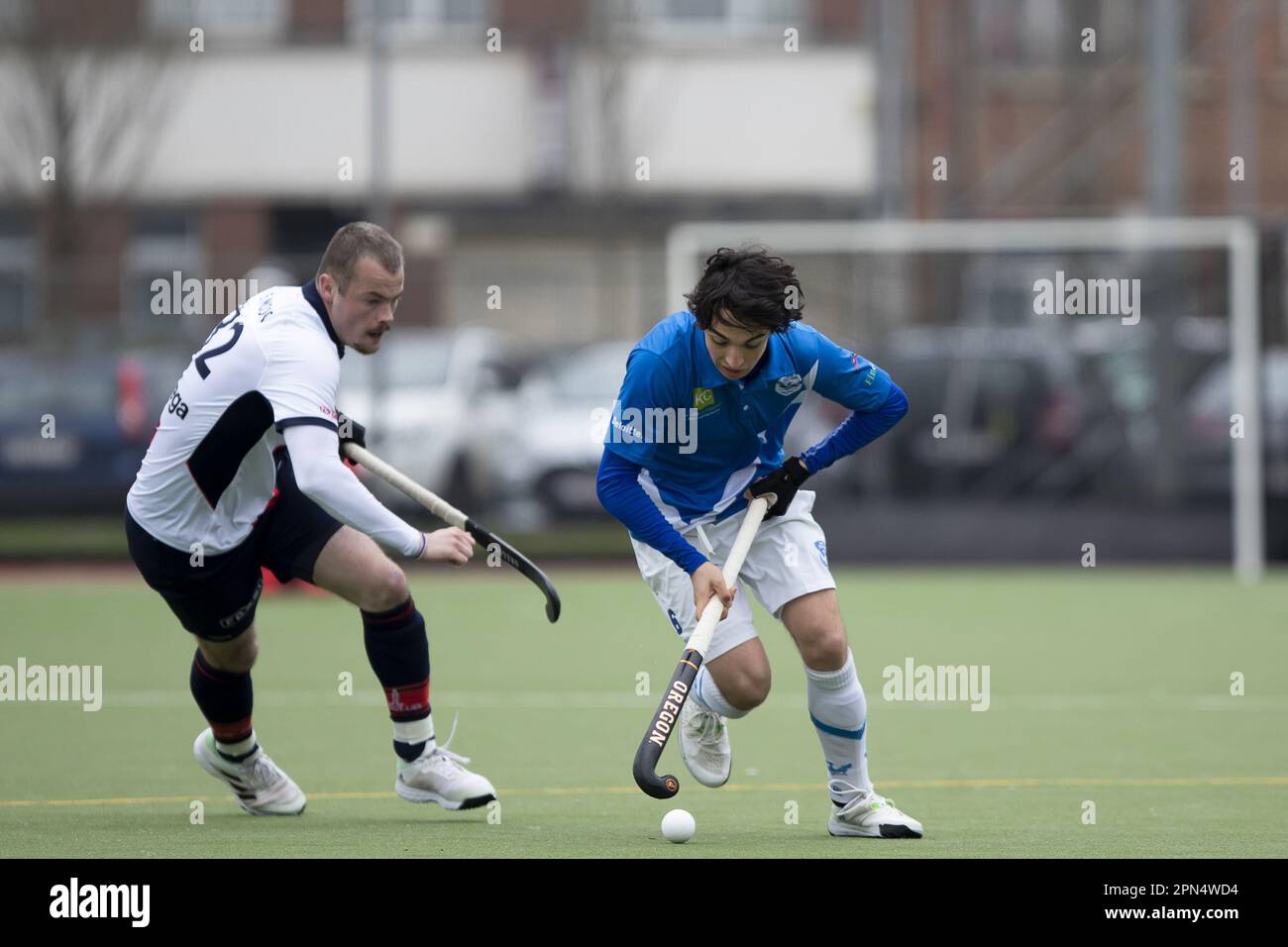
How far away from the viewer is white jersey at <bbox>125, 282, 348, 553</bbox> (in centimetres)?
573

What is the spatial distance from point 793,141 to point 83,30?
29.9ft

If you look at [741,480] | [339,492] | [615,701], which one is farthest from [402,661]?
[615,701]

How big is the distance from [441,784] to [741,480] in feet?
4.13

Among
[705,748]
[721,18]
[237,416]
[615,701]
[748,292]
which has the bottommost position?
[615,701]

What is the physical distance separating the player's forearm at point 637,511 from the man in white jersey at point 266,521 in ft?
1.98

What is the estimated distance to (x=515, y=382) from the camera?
63.2 ft

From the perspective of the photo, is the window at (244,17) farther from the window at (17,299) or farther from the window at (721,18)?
the window at (17,299)

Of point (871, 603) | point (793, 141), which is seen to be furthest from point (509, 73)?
point (871, 603)

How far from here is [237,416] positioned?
19.4 feet

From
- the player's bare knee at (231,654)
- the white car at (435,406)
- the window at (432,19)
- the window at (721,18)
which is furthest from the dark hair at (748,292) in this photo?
the window at (432,19)

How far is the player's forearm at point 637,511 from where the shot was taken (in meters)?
5.77

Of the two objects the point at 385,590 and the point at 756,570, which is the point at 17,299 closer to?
the point at 385,590

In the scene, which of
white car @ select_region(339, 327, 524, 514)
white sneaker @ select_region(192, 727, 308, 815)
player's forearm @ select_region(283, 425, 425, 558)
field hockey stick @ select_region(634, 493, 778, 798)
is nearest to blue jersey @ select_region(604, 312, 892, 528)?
field hockey stick @ select_region(634, 493, 778, 798)
